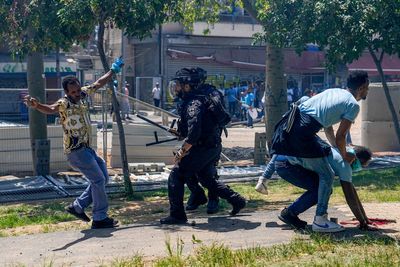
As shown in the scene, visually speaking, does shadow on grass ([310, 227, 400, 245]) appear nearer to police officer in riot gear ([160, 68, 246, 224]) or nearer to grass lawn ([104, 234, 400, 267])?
grass lawn ([104, 234, 400, 267])

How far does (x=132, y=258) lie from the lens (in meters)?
6.45

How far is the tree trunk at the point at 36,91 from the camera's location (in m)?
13.7

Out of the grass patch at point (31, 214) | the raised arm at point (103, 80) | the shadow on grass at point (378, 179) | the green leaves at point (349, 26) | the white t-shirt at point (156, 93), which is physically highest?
the green leaves at point (349, 26)

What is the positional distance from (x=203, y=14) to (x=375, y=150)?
5.51 meters

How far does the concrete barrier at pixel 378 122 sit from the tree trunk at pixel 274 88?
9.16 feet

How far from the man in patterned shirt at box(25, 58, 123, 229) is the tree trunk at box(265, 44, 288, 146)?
8522mm

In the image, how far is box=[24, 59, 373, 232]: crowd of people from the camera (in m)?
7.20

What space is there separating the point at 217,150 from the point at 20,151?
7.18 meters

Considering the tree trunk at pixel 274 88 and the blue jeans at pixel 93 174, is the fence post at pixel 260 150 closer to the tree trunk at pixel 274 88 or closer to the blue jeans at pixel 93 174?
the tree trunk at pixel 274 88

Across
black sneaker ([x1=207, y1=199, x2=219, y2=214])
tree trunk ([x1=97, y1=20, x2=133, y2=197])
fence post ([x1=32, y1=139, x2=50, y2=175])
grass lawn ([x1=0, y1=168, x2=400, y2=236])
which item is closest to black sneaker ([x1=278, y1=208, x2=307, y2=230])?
black sneaker ([x1=207, y1=199, x2=219, y2=214])

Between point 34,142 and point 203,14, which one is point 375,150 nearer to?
point 203,14

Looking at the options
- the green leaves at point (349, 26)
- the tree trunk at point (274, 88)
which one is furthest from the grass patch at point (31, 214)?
the tree trunk at point (274, 88)

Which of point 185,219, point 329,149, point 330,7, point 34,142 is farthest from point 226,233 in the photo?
point 34,142

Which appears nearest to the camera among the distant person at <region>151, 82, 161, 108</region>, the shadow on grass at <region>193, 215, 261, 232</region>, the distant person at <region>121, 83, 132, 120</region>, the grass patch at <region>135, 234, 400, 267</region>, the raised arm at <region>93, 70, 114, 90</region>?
the grass patch at <region>135, 234, 400, 267</region>
